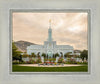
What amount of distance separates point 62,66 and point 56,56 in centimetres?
19

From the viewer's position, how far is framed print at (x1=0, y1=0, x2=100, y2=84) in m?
2.26

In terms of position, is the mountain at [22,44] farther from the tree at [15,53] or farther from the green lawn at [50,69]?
the green lawn at [50,69]

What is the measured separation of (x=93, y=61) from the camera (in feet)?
7.39

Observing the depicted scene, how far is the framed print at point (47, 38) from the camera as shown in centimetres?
226

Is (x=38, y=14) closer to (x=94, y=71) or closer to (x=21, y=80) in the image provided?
(x=21, y=80)

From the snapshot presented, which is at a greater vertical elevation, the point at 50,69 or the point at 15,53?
the point at 15,53

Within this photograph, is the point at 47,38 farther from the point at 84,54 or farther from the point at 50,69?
the point at 84,54

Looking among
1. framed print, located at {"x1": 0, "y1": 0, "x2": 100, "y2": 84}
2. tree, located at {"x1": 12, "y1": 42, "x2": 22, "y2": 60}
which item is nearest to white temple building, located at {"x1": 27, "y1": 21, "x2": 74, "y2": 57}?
framed print, located at {"x1": 0, "y1": 0, "x2": 100, "y2": 84}

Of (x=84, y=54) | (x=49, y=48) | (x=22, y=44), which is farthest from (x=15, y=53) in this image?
(x=84, y=54)

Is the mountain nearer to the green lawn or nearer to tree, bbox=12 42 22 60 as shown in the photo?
tree, bbox=12 42 22 60

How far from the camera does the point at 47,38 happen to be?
7.82 ft

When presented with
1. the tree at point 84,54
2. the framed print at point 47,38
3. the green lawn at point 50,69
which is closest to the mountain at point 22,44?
the framed print at point 47,38

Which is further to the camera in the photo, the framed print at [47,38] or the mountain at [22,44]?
the mountain at [22,44]

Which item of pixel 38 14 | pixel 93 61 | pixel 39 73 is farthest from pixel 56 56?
pixel 38 14
